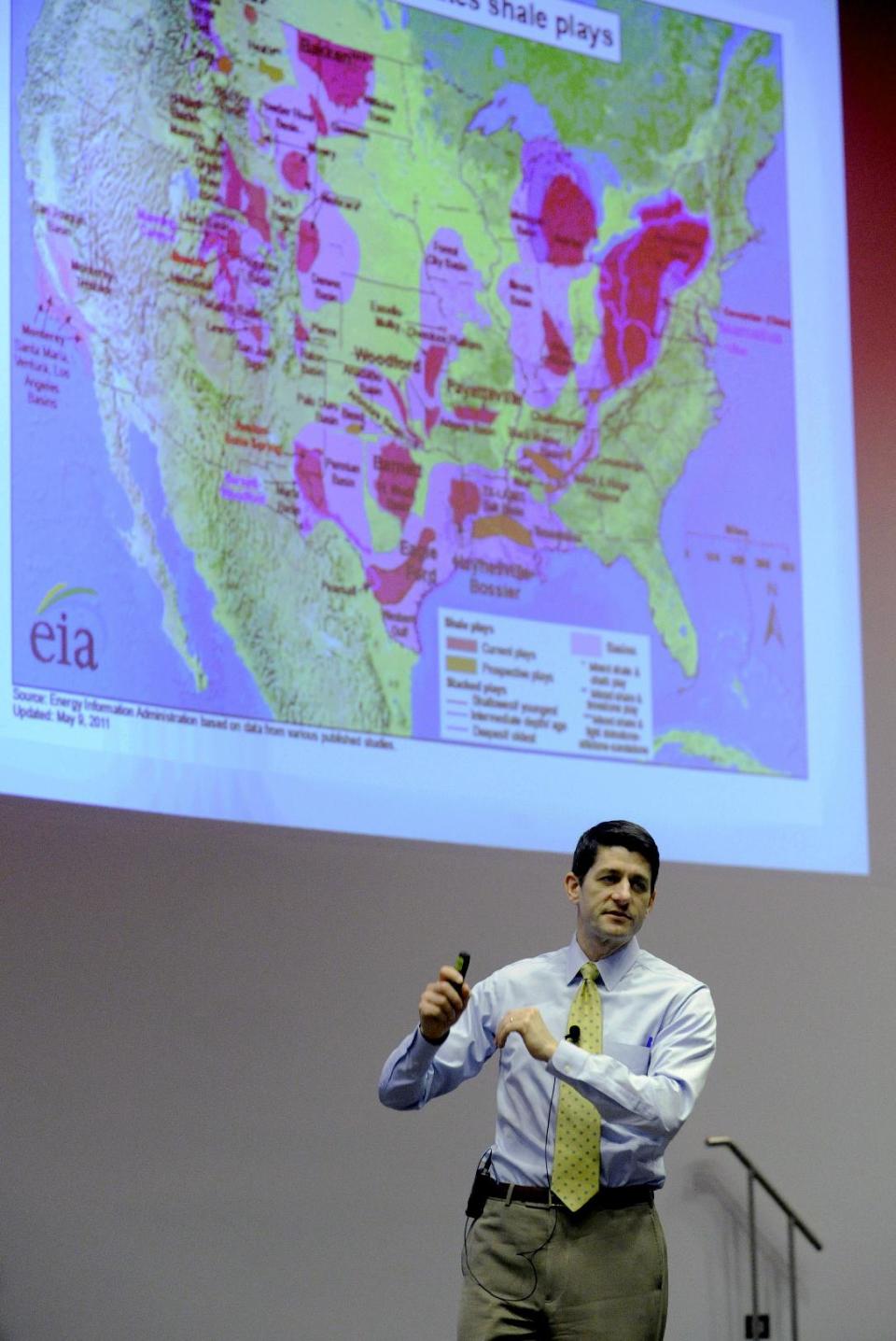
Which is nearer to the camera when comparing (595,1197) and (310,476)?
(595,1197)

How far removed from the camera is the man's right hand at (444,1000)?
8.44 ft

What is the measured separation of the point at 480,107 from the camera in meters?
4.69

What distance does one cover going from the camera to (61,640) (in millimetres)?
3902

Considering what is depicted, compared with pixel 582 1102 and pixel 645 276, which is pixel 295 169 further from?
pixel 582 1102

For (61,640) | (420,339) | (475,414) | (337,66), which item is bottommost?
(61,640)

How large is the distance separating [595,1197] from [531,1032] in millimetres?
324

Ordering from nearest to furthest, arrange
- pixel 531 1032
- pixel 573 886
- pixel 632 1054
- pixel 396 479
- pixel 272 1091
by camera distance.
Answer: pixel 531 1032, pixel 632 1054, pixel 573 886, pixel 272 1091, pixel 396 479

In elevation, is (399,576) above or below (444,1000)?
above

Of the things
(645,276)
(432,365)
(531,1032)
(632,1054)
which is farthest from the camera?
(645,276)

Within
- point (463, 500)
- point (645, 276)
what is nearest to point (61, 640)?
point (463, 500)

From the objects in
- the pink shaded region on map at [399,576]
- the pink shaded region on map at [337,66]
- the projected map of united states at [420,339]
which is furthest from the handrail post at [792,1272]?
the pink shaded region on map at [337,66]

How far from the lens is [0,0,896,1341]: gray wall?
3.90 meters

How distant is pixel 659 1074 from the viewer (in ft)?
8.73

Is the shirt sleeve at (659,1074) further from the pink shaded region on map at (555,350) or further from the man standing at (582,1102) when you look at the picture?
the pink shaded region on map at (555,350)
